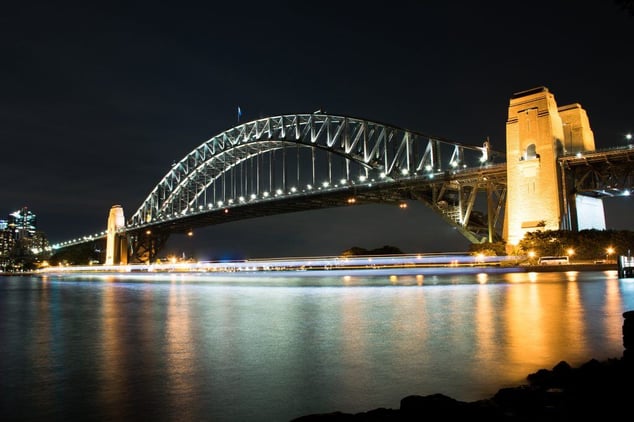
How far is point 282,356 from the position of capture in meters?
7.63

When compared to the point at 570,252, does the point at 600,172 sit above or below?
above

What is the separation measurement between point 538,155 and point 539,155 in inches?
5.0

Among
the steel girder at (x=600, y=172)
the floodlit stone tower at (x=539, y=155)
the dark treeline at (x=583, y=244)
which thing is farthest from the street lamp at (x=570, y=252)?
the steel girder at (x=600, y=172)

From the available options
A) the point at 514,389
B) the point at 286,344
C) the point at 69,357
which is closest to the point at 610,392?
the point at 514,389

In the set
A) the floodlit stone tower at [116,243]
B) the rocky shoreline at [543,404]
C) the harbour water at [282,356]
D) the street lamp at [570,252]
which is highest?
the floodlit stone tower at [116,243]

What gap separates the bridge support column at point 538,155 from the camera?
33719 millimetres

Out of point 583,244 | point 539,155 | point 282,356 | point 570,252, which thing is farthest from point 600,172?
point 282,356

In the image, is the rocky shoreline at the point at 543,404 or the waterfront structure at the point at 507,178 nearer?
the rocky shoreline at the point at 543,404

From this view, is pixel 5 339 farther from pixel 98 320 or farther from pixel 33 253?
→ pixel 33 253

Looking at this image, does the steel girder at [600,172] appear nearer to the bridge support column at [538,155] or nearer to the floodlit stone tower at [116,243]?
the bridge support column at [538,155]

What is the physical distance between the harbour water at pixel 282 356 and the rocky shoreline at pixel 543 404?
688mm

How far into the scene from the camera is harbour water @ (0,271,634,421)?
536 cm

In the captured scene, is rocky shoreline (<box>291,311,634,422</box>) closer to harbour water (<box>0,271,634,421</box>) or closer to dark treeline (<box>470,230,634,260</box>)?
harbour water (<box>0,271,634,421</box>)

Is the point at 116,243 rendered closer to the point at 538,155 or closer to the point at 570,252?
the point at 538,155
